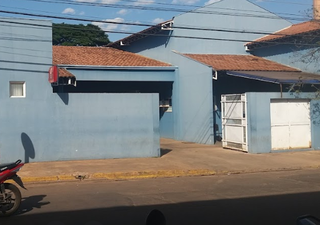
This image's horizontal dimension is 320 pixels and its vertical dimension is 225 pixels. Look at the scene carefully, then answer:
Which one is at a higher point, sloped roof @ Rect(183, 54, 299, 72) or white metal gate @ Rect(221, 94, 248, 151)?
sloped roof @ Rect(183, 54, 299, 72)

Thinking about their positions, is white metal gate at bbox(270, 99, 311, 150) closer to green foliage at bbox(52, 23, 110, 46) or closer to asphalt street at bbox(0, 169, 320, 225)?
asphalt street at bbox(0, 169, 320, 225)

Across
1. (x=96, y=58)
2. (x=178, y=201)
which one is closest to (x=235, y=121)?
(x=96, y=58)

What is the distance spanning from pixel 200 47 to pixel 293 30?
18.2ft

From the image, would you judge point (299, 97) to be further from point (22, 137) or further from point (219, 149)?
point (22, 137)

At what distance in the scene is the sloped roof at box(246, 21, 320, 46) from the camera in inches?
790

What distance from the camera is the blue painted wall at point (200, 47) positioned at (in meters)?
20.4

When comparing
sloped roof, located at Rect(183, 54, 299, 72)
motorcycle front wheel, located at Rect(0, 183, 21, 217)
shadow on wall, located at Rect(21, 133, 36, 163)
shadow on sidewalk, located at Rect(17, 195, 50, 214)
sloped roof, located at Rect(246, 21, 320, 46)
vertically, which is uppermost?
sloped roof, located at Rect(246, 21, 320, 46)

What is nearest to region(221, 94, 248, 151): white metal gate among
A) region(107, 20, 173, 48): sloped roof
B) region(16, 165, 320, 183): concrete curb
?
region(16, 165, 320, 183): concrete curb

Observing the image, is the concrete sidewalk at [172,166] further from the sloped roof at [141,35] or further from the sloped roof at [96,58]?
the sloped roof at [141,35]

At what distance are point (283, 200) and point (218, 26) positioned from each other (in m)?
16.5

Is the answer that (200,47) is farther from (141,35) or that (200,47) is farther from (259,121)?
(259,121)

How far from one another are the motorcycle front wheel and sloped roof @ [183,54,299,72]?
45.0 ft

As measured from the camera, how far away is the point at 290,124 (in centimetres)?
1708

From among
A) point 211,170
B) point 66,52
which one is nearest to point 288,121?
point 211,170
